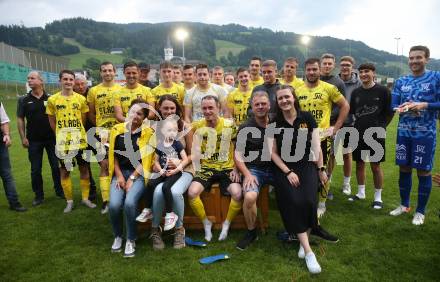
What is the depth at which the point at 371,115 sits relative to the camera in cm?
505

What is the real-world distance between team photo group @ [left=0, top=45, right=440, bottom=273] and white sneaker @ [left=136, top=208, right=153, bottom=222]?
0.01 m

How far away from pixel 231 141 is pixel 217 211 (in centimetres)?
95

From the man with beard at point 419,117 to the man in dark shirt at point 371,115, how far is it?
431 mm

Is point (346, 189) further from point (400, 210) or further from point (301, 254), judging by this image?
point (301, 254)

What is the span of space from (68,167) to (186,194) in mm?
2209

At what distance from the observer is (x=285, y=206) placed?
358 centimetres

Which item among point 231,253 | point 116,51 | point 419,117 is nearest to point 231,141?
point 231,253

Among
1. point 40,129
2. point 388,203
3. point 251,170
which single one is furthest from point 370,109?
point 40,129

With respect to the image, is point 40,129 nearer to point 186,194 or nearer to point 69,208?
point 69,208

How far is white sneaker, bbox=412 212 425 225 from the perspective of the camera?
4379 mm

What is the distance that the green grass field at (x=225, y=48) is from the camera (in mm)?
107625

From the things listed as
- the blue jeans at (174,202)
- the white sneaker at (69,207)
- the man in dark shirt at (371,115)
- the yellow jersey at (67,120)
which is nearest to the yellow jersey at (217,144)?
the blue jeans at (174,202)

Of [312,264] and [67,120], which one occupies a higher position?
[67,120]

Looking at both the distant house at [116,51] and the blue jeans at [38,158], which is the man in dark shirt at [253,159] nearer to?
the blue jeans at [38,158]
